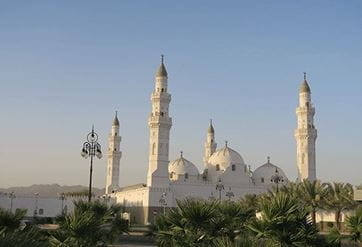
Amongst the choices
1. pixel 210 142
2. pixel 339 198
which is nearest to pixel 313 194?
pixel 339 198

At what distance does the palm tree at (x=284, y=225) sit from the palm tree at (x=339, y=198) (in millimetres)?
30132

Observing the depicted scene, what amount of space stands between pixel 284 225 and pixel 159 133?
156 ft

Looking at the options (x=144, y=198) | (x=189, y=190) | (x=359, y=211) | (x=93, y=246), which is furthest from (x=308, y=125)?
(x=93, y=246)

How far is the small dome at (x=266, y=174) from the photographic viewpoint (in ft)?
250

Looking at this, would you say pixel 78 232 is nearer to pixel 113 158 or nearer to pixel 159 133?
pixel 159 133

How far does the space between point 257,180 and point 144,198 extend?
20.4 meters

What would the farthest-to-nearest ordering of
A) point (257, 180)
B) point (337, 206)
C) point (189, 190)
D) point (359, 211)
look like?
point (257, 180) → point (189, 190) → point (337, 206) → point (359, 211)

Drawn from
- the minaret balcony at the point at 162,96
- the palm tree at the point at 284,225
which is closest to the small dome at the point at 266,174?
A: the minaret balcony at the point at 162,96

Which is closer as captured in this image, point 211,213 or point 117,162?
point 211,213

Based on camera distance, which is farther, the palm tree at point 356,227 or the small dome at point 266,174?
the small dome at point 266,174

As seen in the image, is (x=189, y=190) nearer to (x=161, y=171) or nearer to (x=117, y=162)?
(x=161, y=171)

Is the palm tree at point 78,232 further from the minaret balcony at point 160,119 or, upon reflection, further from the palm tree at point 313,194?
the minaret balcony at point 160,119

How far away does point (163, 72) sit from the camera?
2571 inches

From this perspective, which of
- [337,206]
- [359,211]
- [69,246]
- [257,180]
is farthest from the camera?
[257,180]
